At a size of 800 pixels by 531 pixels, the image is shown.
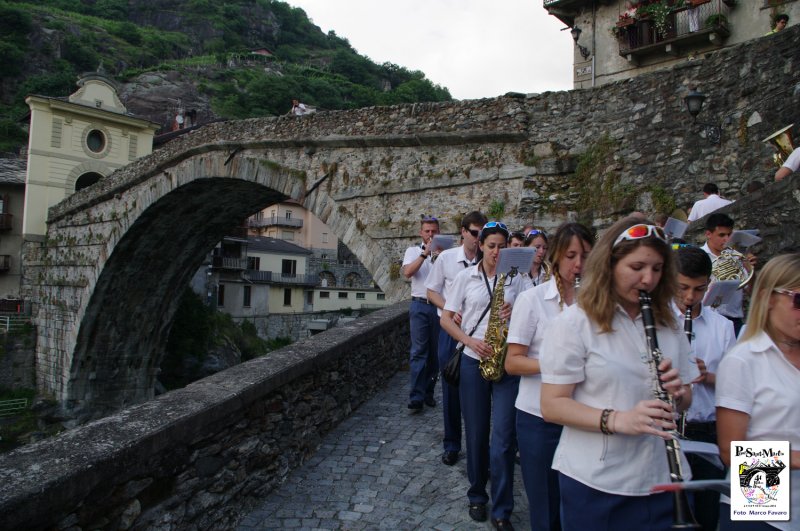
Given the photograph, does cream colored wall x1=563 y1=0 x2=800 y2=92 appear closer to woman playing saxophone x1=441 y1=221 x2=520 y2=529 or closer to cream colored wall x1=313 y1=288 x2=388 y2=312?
woman playing saxophone x1=441 y1=221 x2=520 y2=529

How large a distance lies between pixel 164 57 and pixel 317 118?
217 feet

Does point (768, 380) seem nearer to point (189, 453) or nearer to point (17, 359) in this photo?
point (189, 453)

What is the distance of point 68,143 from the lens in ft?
71.5

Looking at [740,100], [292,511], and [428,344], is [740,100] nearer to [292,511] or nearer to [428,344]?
[428,344]

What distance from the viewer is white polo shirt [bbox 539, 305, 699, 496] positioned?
5.47 feet

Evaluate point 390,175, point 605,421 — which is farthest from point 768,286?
point 390,175

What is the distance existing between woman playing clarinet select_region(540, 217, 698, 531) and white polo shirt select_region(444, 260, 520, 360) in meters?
1.36

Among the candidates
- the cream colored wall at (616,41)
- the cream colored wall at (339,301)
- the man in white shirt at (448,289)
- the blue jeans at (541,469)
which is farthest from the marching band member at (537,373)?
the cream colored wall at (339,301)

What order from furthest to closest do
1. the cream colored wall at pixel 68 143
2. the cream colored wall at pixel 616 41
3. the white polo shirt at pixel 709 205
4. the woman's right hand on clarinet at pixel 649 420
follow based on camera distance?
the cream colored wall at pixel 68 143
the cream colored wall at pixel 616 41
the white polo shirt at pixel 709 205
the woman's right hand on clarinet at pixel 649 420

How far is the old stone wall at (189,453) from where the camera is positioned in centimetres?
213

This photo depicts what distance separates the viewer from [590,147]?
25.2 feet

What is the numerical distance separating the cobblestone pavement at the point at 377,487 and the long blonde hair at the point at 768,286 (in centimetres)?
181

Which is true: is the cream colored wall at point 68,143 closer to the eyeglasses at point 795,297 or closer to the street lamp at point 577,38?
the street lamp at point 577,38

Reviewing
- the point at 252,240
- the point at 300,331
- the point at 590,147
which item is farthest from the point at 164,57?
the point at 590,147
